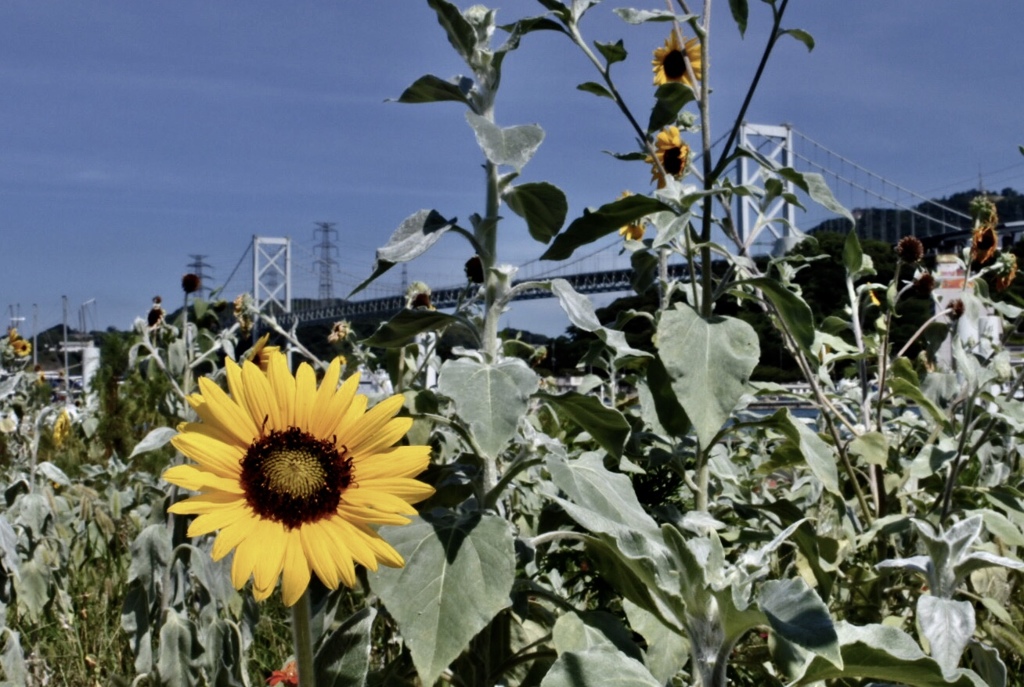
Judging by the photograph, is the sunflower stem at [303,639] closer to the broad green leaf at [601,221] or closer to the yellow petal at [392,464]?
the yellow petal at [392,464]

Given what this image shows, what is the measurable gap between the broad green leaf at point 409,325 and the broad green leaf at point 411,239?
0.06 meters

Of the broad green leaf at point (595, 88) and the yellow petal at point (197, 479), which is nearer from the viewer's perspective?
the yellow petal at point (197, 479)

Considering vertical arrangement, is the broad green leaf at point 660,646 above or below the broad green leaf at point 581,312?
below

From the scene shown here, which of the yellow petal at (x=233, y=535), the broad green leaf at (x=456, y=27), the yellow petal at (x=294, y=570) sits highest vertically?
the broad green leaf at (x=456, y=27)

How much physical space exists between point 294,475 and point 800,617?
20.0 inches

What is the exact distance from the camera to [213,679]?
151cm

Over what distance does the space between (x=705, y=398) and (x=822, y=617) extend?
1.56 ft

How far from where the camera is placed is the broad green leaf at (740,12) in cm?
163

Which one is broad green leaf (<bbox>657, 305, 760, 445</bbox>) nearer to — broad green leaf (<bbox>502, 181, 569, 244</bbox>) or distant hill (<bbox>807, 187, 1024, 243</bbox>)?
broad green leaf (<bbox>502, 181, 569, 244</bbox>)

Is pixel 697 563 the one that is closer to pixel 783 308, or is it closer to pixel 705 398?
pixel 705 398

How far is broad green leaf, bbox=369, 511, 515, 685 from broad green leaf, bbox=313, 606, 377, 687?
51mm

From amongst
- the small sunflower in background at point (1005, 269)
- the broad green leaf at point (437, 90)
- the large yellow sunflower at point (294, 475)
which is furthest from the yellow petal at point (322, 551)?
the small sunflower in background at point (1005, 269)

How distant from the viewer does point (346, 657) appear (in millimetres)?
1083

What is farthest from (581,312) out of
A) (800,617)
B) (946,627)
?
(946,627)
